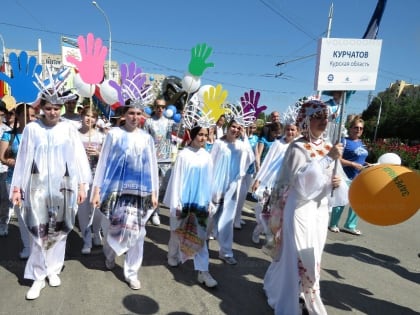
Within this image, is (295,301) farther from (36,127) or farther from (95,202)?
(36,127)

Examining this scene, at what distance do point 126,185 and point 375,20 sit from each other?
2857 millimetres

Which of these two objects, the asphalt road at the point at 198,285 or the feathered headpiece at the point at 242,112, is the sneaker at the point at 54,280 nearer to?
the asphalt road at the point at 198,285

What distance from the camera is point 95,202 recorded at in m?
3.41

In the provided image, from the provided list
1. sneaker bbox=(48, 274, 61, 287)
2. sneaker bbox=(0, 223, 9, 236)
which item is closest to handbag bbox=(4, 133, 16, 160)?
sneaker bbox=(0, 223, 9, 236)

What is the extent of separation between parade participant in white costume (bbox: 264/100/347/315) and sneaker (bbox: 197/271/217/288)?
72 centimetres

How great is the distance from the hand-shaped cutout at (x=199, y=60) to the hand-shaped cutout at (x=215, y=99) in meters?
0.78

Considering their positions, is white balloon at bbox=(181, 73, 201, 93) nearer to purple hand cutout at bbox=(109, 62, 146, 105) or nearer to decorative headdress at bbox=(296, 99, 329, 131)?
purple hand cutout at bbox=(109, 62, 146, 105)

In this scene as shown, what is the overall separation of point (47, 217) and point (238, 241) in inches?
110

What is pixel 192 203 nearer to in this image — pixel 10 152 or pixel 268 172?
pixel 268 172

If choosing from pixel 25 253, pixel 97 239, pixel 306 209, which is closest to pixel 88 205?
pixel 97 239

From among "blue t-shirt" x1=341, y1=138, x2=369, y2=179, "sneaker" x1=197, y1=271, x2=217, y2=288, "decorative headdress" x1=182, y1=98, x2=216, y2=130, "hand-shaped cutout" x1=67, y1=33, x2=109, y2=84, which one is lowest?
"sneaker" x1=197, y1=271, x2=217, y2=288

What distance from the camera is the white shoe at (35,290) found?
120 inches

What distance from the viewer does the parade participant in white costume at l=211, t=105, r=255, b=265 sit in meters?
4.21

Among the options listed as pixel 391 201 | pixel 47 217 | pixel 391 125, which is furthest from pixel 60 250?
pixel 391 125
